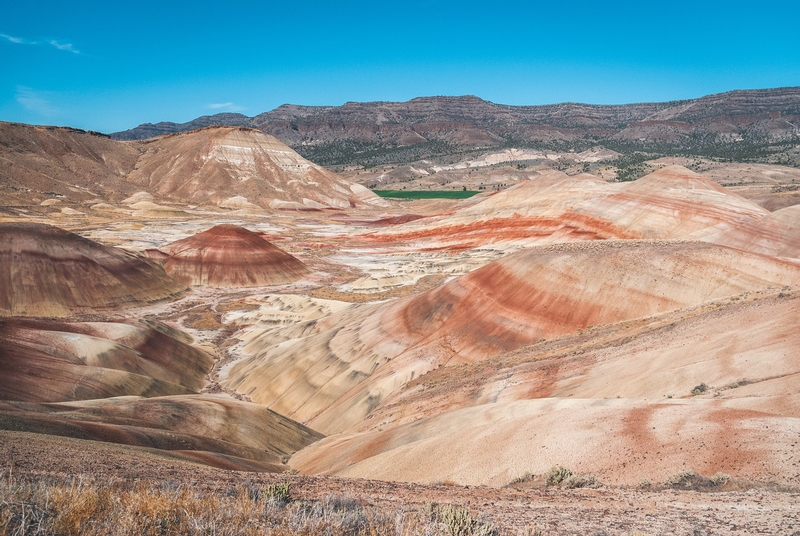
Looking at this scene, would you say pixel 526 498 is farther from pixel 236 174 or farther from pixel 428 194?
pixel 428 194

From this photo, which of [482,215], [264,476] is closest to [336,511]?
[264,476]

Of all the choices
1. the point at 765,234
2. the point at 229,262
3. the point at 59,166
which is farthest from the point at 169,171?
the point at 765,234

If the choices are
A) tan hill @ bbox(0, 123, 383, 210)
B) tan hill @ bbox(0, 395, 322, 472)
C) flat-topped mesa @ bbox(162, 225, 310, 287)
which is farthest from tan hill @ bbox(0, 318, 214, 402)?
tan hill @ bbox(0, 123, 383, 210)

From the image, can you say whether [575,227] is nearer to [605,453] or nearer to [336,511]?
[605,453]

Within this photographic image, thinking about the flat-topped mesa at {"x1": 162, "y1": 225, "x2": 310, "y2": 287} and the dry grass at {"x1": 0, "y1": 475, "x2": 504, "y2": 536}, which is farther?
the flat-topped mesa at {"x1": 162, "y1": 225, "x2": 310, "y2": 287}

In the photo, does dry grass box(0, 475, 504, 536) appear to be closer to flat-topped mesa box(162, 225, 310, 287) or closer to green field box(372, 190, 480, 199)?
flat-topped mesa box(162, 225, 310, 287)
